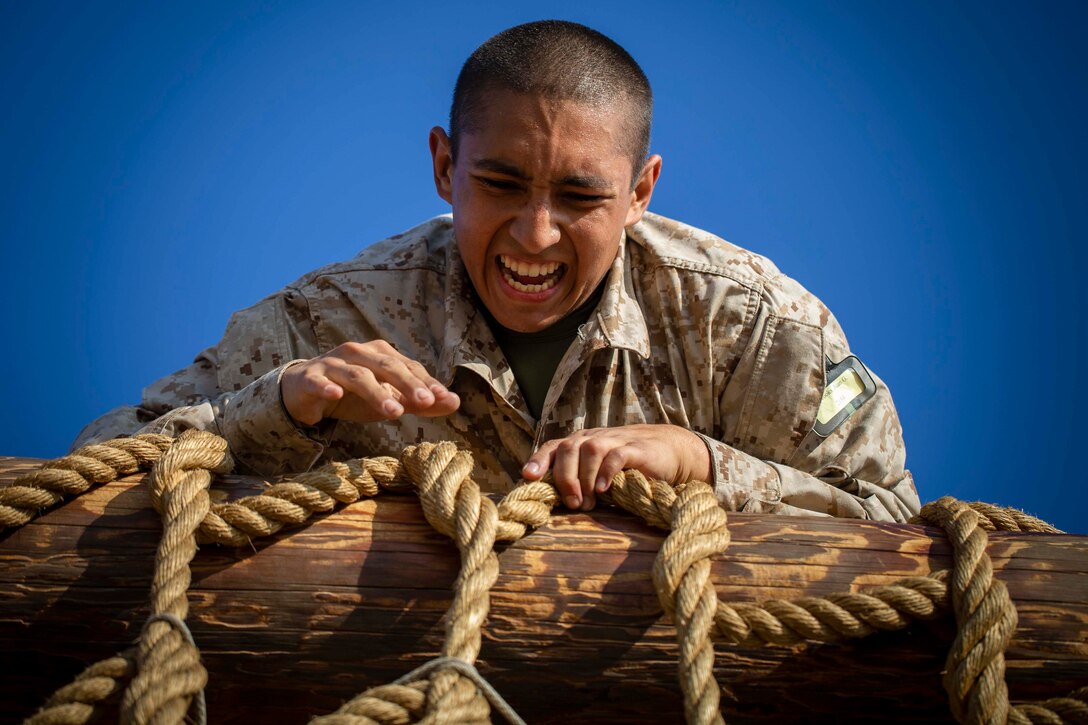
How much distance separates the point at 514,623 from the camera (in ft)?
3.41

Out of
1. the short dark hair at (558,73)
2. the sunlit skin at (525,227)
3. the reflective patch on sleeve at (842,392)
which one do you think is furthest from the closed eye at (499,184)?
the reflective patch on sleeve at (842,392)

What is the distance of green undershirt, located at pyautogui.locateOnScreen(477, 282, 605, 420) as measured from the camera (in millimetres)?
2004

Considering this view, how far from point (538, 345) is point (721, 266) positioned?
1.48 feet

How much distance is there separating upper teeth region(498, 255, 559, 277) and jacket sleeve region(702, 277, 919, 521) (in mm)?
460

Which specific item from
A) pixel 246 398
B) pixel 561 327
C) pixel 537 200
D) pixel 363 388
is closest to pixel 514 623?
Result: pixel 363 388

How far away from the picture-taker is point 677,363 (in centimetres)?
196

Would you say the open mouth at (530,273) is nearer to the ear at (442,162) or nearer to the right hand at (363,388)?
the ear at (442,162)

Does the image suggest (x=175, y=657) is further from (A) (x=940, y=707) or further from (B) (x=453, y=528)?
(A) (x=940, y=707)

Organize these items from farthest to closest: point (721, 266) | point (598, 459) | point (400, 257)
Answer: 1. point (400, 257)
2. point (721, 266)
3. point (598, 459)

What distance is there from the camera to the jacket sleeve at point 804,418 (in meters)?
1.84

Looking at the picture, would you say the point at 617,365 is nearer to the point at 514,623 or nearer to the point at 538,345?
the point at 538,345

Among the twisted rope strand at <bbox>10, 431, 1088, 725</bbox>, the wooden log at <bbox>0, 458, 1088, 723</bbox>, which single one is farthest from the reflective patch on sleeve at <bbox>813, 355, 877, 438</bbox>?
the wooden log at <bbox>0, 458, 1088, 723</bbox>

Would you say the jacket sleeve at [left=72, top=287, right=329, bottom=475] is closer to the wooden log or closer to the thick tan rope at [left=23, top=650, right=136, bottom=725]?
the wooden log

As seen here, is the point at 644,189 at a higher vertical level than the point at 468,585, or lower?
higher
